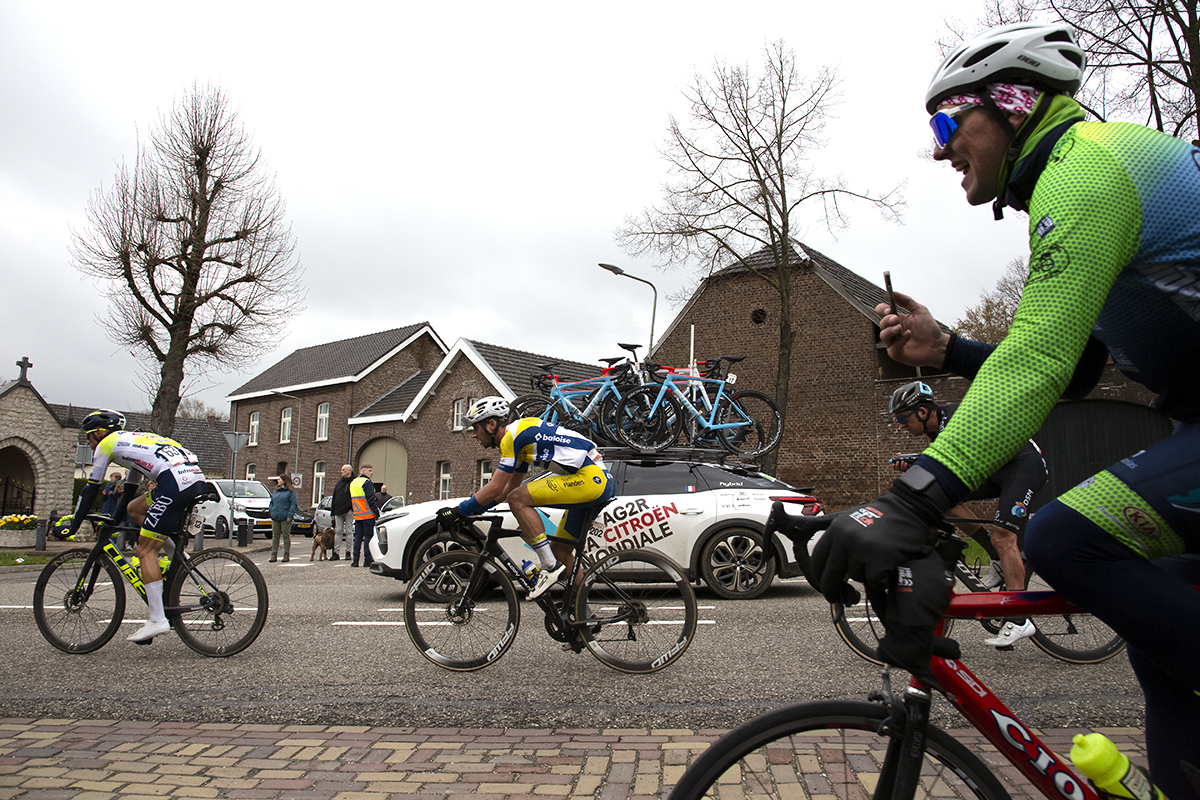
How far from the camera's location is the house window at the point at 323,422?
40.2 m


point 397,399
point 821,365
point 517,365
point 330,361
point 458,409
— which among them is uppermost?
point 330,361

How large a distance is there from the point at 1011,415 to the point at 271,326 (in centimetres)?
2364

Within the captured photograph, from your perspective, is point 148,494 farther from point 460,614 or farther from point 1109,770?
point 1109,770

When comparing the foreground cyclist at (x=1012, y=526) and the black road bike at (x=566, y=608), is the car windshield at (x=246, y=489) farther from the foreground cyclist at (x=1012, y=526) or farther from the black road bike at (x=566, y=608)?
the foreground cyclist at (x=1012, y=526)

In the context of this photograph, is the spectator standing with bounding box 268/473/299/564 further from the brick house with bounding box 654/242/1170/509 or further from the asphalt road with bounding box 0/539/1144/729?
the brick house with bounding box 654/242/1170/509

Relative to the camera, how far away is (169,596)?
19.2 ft

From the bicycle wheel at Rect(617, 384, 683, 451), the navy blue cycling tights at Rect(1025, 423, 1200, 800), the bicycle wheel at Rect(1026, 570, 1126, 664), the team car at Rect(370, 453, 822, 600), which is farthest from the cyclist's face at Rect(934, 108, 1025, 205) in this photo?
the bicycle wheel at Rect(617, 384, 683, 451)

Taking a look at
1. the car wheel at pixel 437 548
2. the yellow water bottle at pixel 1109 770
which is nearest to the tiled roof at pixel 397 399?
the car wheel at pixel 437 548

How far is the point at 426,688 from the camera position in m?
4.67

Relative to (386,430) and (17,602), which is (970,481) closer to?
(17,602)

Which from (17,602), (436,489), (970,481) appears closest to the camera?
(970,481)

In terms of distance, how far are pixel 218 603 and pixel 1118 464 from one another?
19.5 ft

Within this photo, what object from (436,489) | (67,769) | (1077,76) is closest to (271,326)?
(436,489)

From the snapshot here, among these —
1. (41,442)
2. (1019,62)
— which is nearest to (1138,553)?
(1019,62)
